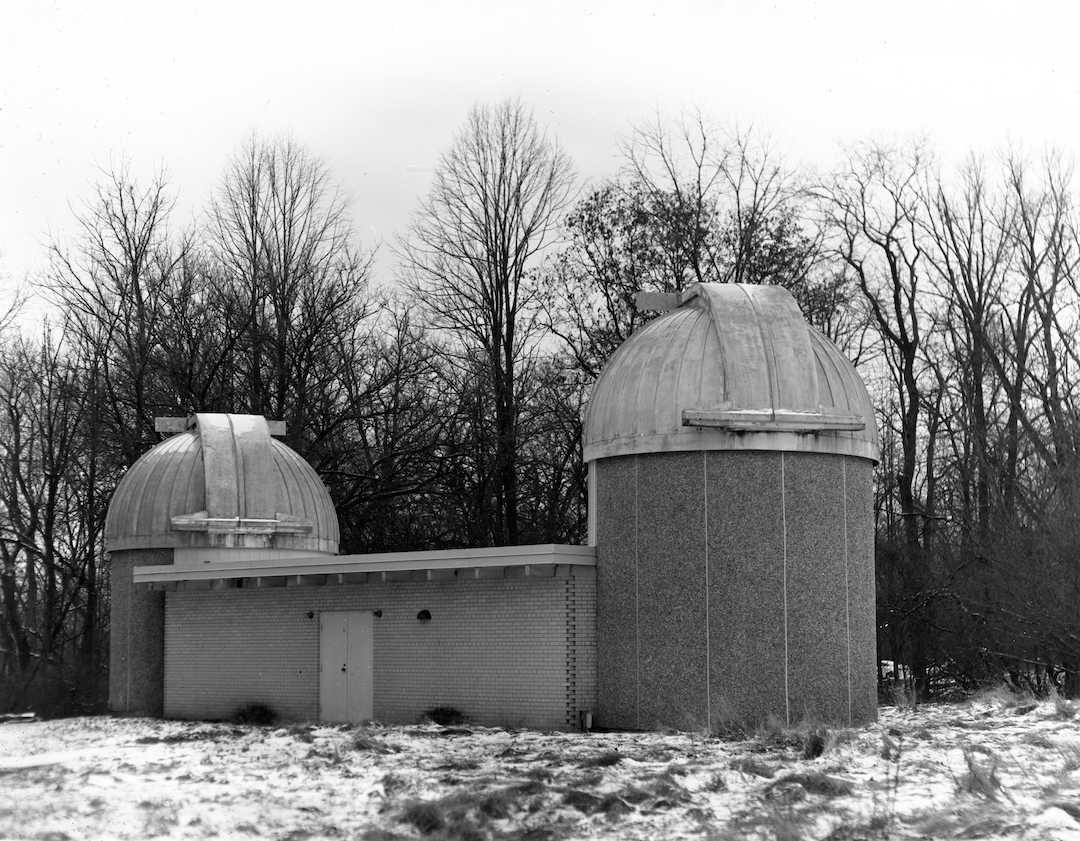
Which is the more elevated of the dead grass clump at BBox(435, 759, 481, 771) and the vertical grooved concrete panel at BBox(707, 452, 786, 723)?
the vertical grooved concrete panel at BBox(707, 452, 786, 723)

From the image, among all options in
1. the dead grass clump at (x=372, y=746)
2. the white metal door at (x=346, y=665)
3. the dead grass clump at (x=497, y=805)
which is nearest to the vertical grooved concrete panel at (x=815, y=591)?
the dead grass clump at (x=372, y=746)

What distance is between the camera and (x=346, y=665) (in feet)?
62.3

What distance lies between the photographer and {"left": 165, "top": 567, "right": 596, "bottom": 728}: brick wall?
671 inches

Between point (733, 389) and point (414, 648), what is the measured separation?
232 inches

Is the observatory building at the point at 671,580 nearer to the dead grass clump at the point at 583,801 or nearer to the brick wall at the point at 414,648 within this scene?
the brick wall at the point at 414,648

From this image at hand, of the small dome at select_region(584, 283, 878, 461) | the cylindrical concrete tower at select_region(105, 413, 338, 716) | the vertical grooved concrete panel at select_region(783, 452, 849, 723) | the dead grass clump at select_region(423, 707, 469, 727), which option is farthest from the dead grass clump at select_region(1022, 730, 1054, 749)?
the cylindrical concrete tower at select_region(105, 413, 338, 716)

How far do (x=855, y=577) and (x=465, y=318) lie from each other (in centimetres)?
1825

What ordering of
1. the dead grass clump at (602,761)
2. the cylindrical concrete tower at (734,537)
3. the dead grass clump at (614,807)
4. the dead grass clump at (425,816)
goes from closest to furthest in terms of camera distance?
the dead grass clump at (425,816) → the dead grass clump at (614,807) → the dead grass clump at (602,761) → the cylindrical concrete tower at (734,537)

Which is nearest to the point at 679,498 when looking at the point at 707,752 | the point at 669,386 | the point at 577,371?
the point at 669,386

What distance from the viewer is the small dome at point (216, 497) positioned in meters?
21.6

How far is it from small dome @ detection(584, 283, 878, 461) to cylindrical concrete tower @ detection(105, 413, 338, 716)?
22.5ft

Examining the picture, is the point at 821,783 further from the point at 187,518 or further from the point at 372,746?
the point at 187,518

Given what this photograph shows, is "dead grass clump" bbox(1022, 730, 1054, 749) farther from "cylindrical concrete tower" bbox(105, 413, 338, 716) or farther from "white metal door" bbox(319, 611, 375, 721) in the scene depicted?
"cylindrical concrete tower" bbox(105, 413, 338, 716)

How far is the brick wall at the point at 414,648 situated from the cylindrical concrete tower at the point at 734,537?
54 cm
